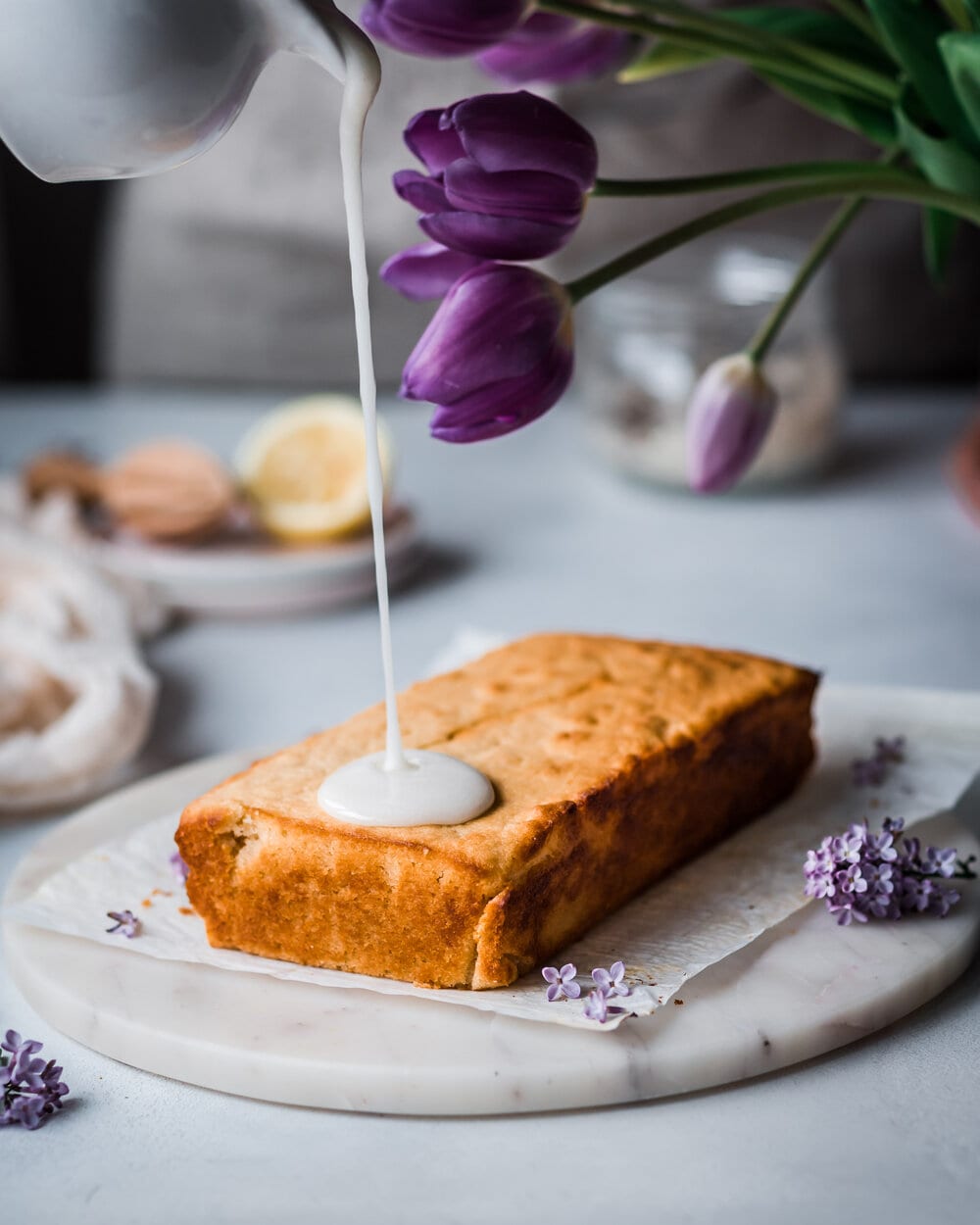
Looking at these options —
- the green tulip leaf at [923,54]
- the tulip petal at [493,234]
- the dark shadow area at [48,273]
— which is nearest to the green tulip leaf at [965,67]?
the green tulip leaf at [923,54]

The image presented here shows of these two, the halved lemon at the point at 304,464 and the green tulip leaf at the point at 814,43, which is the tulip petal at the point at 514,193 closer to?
the green tulip leaf at the point at 814,43

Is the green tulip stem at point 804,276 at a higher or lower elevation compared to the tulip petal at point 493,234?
lower

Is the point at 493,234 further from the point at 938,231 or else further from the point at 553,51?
the point at 938,231

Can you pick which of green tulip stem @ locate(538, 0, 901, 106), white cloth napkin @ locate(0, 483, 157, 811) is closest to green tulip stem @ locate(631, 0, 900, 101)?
green tulip stem @ locate(538, 0, 901, 106)

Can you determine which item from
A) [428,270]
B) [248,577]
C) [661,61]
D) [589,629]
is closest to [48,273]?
[248,577]

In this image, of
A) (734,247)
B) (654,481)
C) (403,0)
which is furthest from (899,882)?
(734,247)

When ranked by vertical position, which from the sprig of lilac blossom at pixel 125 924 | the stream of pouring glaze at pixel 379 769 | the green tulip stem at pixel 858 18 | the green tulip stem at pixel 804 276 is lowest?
the sprig of lilac blossom at pixel 125 924
